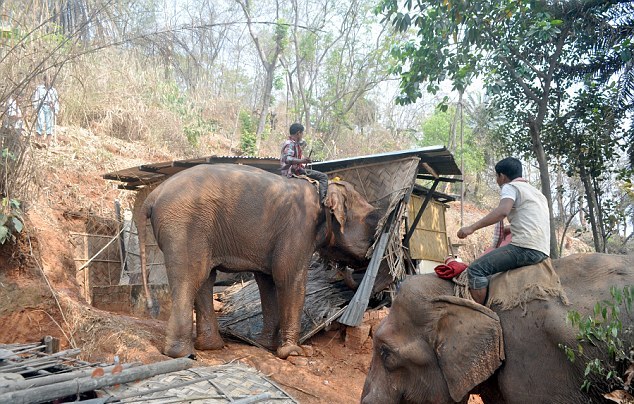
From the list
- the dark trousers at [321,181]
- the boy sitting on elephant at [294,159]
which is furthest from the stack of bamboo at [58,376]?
the boy sitting on elephant at [294,159]

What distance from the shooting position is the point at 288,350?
7926 mm

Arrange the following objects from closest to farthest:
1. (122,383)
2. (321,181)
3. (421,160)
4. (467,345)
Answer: (122,383) → (467,345) → (321,181) → (421,160)

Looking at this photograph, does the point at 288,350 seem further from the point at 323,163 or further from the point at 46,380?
the point at 46,380

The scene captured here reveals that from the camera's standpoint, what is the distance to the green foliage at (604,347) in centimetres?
344

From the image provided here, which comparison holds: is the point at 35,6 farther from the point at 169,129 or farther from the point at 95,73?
the point at 169,129

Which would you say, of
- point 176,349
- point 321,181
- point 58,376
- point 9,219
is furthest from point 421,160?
point 58,376

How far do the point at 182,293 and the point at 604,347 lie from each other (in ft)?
16.7

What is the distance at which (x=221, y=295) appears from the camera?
36.9ft

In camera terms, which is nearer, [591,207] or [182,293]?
[182,293]

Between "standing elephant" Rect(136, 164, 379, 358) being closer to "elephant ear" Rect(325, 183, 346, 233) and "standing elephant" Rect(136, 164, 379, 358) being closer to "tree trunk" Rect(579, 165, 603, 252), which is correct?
"elephant ear" Rect(325, 183, 346, 233)

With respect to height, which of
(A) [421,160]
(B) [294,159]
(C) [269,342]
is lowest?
(C) [269,342]

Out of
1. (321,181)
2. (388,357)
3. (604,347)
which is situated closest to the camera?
(604,347)

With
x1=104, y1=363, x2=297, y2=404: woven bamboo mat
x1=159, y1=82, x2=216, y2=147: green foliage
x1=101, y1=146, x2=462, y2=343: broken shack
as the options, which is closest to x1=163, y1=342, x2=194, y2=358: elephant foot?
x1=101, y1=146, x2=462, y2=343: broken shack

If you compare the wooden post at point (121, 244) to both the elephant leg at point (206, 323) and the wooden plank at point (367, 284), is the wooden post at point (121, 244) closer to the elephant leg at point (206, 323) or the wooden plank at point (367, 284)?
the elephant leg at point (206, 323)
